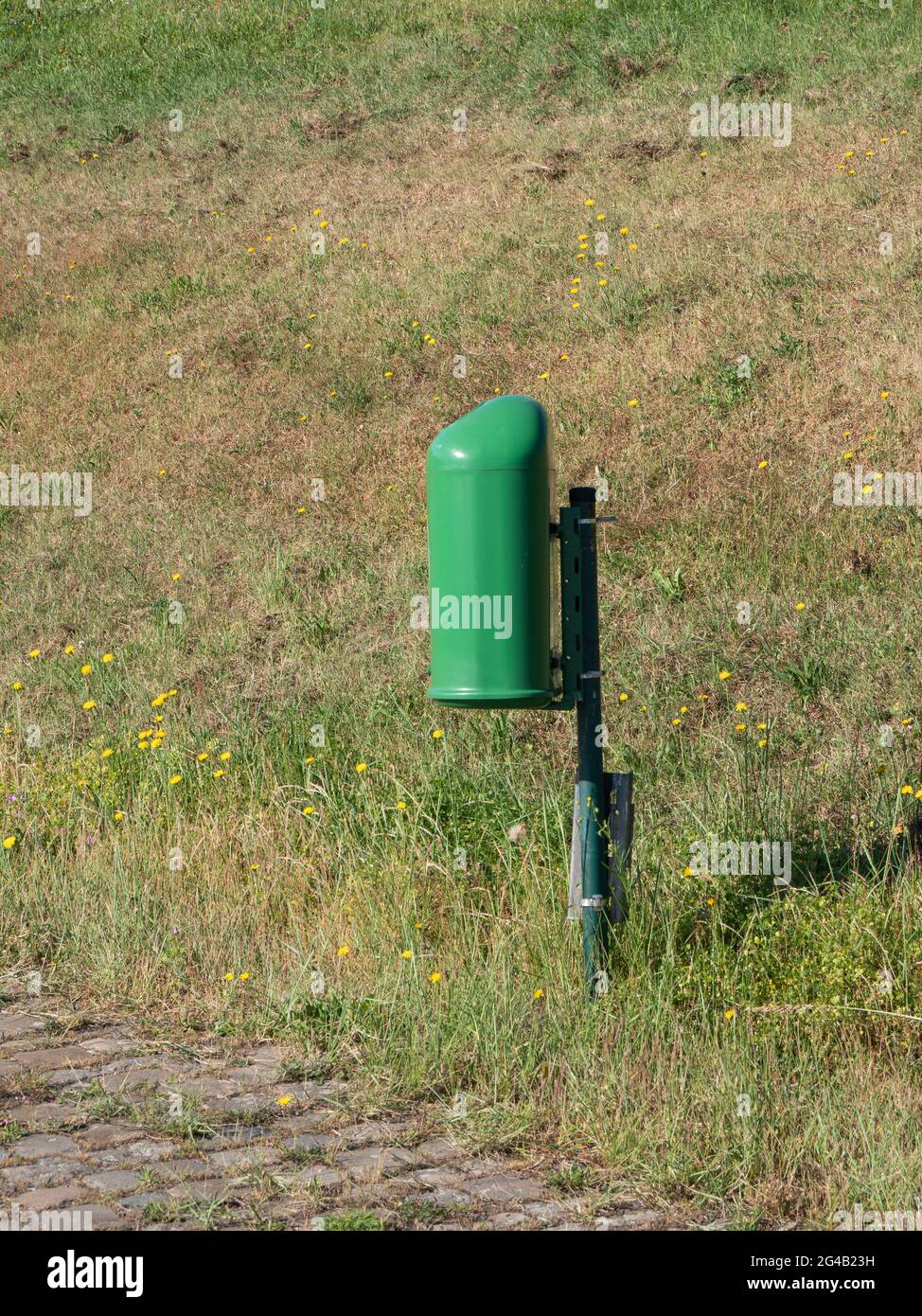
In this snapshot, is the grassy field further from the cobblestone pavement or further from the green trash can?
the green trash can

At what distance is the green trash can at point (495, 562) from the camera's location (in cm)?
400

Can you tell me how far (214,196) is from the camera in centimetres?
1526

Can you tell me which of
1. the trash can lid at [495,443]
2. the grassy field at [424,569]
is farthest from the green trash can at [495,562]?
the grassy field at [424,569]

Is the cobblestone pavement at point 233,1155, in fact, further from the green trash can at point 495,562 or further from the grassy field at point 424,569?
the green trash can at point 495,562

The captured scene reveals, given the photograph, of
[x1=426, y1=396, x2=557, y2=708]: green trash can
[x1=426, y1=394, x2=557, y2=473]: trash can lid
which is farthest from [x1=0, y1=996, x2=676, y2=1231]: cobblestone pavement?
[x1=426, y1=394, x2=557, y2=473]: trash can lid

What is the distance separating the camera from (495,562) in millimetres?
4016

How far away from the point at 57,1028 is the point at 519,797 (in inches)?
73.0

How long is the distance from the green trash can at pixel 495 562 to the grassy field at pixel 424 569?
805 mm

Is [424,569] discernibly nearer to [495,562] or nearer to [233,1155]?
[495,562]

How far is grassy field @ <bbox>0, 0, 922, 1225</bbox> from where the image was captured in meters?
Answer: 3.99

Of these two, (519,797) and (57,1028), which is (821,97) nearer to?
(519,797)

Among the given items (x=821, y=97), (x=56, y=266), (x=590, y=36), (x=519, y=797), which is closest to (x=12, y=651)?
(x=519, y=797)

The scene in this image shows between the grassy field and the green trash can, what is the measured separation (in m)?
0.81

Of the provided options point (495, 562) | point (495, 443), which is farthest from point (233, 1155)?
point (495, 443)
